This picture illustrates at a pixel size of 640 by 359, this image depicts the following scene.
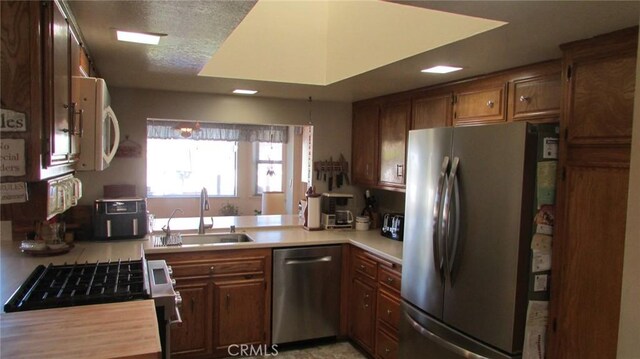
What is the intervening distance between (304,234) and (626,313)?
2.95 meters

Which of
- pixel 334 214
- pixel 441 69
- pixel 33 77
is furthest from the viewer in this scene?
pixel 334 214

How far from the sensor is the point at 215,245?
10.8 feet

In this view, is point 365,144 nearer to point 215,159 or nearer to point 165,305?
point 165,305

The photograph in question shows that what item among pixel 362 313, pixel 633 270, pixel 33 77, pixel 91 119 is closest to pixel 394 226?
pixel 362 313

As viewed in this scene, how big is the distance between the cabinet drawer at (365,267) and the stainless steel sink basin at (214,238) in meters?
0.87

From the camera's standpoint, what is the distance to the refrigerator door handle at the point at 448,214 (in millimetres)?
2268

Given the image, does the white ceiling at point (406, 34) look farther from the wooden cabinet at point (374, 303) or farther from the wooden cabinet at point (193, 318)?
the wooden cabinet at point (193, 318)

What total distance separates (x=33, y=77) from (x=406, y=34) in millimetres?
1844

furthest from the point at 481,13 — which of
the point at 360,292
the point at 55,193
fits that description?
the point at 360,292

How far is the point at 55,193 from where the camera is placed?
142cm

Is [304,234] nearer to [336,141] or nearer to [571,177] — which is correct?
[336,141]

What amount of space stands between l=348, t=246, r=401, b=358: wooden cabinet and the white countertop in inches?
4.4

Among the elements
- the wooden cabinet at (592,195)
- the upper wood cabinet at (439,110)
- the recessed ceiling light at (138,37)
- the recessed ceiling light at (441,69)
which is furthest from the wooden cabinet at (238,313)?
the wooden cabinet at (592,195)

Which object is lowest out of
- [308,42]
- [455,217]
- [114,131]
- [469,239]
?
[469,239]
